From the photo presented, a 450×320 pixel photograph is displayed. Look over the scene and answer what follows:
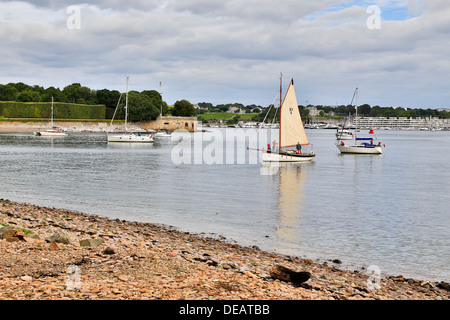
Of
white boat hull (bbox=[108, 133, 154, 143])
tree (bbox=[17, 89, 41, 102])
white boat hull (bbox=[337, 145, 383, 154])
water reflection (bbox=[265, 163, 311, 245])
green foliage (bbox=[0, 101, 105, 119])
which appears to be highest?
tree (bbox=[17, 89, 41, 102])

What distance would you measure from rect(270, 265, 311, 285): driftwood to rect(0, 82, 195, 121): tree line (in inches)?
5425

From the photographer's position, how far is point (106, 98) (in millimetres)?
164250

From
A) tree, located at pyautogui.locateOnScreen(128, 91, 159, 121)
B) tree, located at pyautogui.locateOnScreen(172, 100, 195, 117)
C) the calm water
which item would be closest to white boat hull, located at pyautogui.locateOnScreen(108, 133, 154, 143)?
the calm water

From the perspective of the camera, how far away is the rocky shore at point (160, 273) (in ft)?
26.7

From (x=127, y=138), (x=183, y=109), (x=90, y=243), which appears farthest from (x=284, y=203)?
(x=183, y=109)

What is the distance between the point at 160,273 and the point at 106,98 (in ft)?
531

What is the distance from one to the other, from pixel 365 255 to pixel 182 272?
7134 mm

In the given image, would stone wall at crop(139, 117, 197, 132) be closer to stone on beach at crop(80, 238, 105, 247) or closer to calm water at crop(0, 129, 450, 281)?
calm water at crop(0, 129, 450, 281)

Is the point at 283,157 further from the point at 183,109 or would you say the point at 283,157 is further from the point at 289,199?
the point at 183,109

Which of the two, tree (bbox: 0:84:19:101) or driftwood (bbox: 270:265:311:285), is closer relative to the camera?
driftwood (bbox: 270:265:311:285)

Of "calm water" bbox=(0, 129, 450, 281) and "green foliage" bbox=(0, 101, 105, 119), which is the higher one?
"green foliage" bbox=(0, 101, 105, 119)

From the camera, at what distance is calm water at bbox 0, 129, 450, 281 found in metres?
15.4

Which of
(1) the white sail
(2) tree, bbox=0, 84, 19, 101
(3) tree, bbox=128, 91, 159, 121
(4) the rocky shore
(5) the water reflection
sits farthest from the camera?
(2) tree, bbox=0, 84, 19, 101
